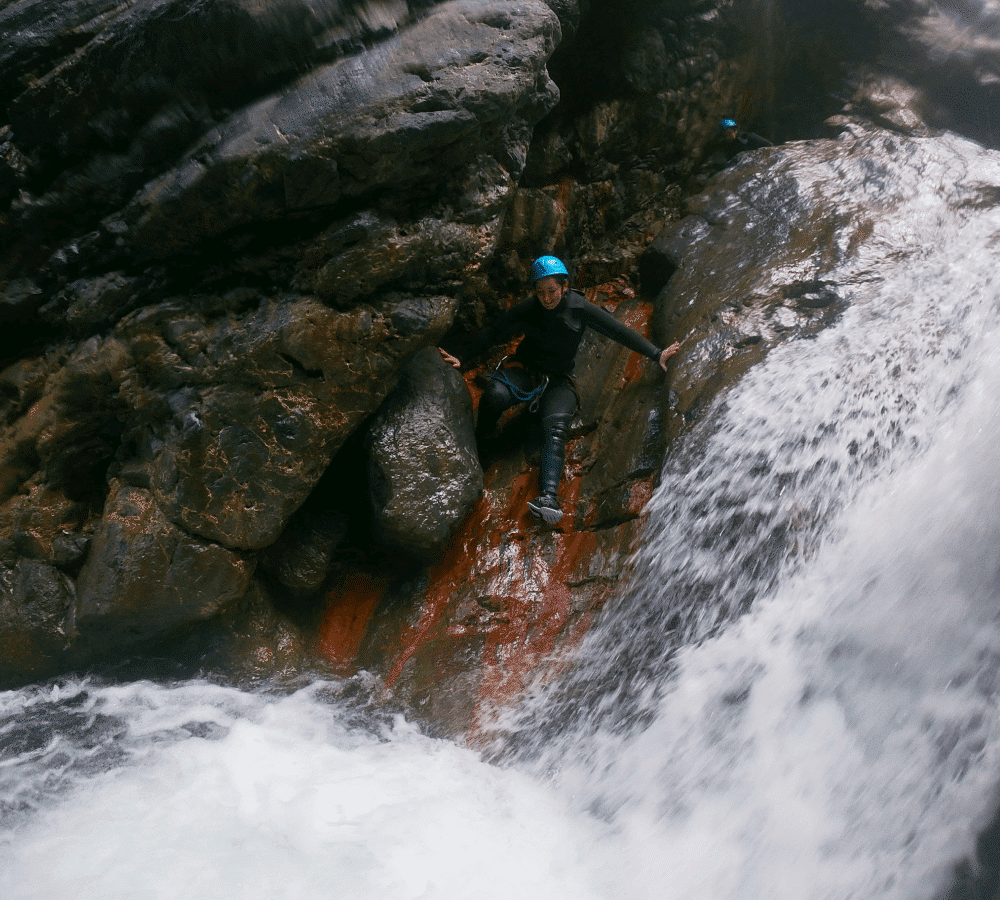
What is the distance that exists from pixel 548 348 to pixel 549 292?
15.9 inches

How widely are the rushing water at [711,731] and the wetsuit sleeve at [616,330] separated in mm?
754

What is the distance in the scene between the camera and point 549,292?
450 cm

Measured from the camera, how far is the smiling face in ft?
14.7

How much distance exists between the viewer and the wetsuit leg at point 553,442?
4184mm

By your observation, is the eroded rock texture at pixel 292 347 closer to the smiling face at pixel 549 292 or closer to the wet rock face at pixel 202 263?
the wet rock face at pixel 202 263

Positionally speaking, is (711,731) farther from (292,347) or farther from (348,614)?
(292,347)

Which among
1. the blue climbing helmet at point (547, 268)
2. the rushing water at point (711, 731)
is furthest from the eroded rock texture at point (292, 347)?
the blue climbing helmet at point (547, 268)

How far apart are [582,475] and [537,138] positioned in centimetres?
316

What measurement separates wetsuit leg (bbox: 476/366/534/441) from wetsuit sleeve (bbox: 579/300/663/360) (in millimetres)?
635

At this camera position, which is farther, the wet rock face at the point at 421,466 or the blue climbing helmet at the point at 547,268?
the blue climbing helmet at the point at 547,268

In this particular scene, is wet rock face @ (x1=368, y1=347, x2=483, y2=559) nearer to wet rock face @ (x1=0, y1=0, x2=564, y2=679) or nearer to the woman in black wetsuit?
wet rock face @ (x1=0, y1=0, x2=564, y2=679)

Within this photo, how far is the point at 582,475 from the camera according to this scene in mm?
4535

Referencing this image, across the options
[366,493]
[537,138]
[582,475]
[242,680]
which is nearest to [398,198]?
[366,493]

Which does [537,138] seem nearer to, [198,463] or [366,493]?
[366,493]
